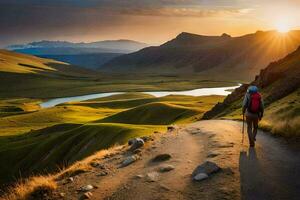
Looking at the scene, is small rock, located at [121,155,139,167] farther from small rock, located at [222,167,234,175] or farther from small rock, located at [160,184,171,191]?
small rock, located at [222,167,234,175]

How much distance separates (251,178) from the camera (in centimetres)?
1642

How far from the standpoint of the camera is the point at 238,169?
17672 mm

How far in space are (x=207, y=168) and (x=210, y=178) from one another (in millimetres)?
782

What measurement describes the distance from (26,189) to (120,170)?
4441 mm

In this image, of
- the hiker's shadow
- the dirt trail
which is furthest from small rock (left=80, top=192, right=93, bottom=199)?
the hiker's shadow

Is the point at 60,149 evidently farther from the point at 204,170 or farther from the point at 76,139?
the point at 204,170

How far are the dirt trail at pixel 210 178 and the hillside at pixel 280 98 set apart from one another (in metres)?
2.34

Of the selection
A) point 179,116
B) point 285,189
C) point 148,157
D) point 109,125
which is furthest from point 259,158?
point 179,116

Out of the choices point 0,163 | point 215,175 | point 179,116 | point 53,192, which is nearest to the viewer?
point 215,175

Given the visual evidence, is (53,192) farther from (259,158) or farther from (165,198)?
(259,158)

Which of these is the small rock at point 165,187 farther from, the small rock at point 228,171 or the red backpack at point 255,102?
the red backpack at point 255,102

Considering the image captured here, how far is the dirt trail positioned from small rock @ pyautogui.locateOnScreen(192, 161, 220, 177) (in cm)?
30

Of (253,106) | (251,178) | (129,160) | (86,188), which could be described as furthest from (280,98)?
(86,188)

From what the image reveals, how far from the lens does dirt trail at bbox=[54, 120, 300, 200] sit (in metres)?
15.4
